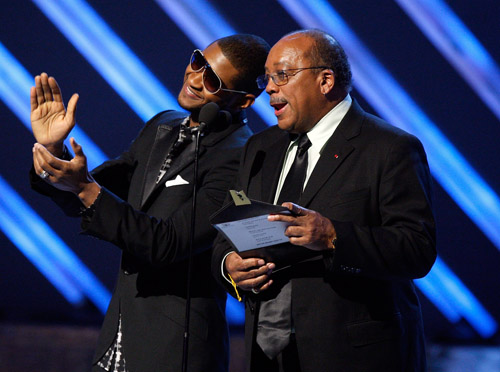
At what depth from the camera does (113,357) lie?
6.63 feet

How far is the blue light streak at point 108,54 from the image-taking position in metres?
4.39

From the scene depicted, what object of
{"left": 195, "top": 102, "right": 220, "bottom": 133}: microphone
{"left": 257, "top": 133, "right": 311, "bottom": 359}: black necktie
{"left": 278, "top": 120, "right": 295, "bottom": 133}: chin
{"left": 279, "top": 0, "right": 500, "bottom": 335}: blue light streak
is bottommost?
{"left": 279, "top": 0, "right": 500, "bottom": 335}: blue light streak

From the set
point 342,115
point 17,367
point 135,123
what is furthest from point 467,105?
point 17,367

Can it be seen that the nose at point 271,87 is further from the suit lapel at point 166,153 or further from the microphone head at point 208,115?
the suit lapel at point 166,153

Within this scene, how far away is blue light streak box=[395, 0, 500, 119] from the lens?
4098mm

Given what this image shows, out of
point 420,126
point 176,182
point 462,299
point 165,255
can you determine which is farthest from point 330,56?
point 462,299

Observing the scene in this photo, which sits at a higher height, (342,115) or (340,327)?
(342,115)

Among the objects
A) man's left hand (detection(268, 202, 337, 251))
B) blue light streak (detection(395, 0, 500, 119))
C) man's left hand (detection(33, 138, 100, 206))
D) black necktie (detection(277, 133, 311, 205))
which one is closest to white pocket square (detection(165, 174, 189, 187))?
man's left hand (detection(33, 138, 100, 206))

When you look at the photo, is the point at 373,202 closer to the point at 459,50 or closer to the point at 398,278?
the point at 398,278

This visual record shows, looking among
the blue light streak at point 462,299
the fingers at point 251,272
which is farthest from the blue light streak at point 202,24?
the fingers at point 251,272

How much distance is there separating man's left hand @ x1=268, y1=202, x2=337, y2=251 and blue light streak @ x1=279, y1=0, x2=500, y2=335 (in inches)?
107

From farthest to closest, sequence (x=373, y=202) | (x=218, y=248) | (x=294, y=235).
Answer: (x=218, y=248), (x=373, y=202), (x=294, y=235)

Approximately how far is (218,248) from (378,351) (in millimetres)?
552

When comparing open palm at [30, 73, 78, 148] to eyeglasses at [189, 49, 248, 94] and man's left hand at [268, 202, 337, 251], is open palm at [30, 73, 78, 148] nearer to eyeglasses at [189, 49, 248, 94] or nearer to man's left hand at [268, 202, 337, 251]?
eyeglasses at [189, 49, 248, 94]
